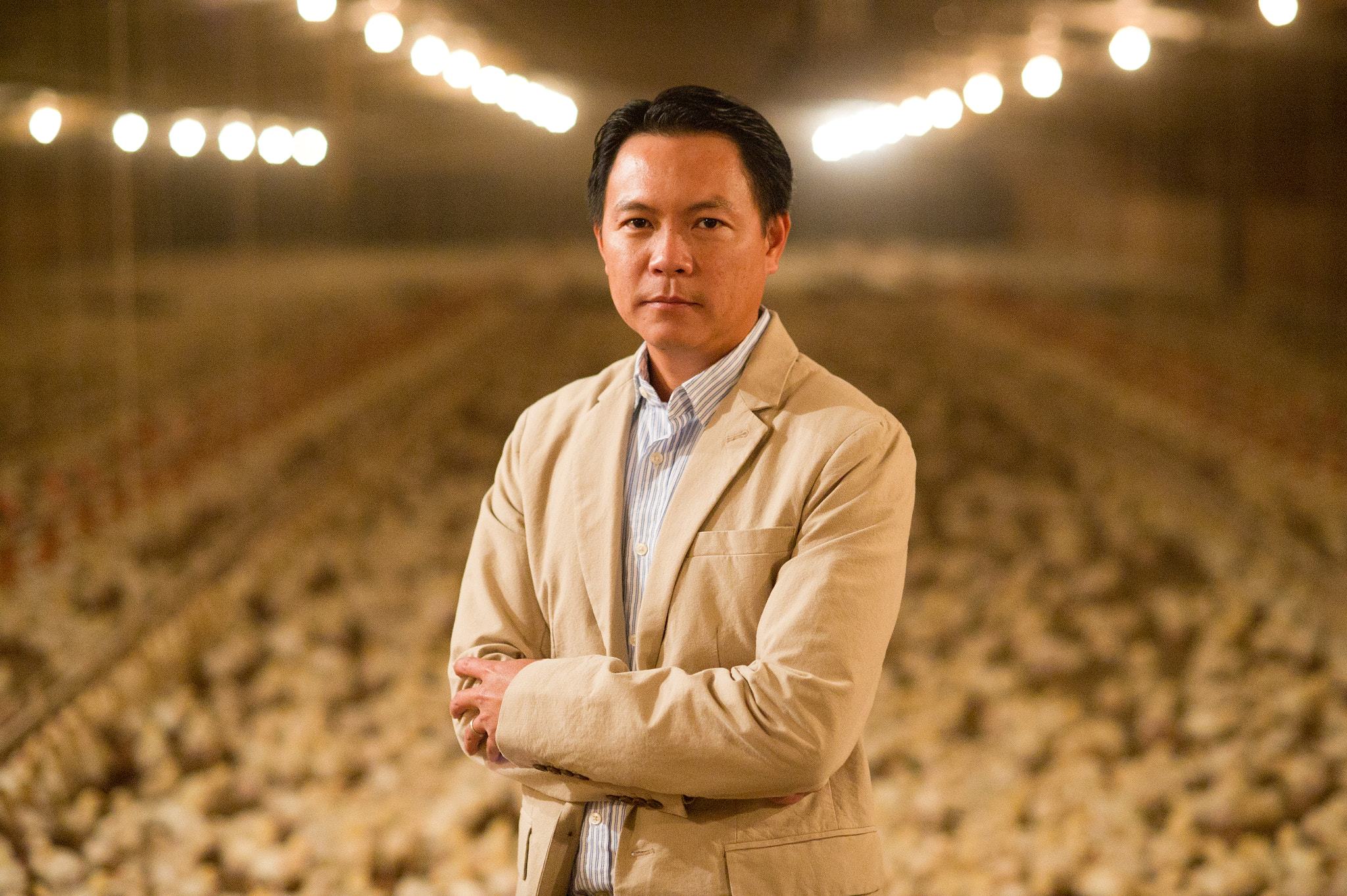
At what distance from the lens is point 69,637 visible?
358 cm

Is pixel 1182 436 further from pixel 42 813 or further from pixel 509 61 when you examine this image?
pixel 42 813

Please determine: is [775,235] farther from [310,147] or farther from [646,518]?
[310,147]

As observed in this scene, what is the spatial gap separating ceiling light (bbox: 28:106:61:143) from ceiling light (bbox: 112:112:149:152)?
22 cm

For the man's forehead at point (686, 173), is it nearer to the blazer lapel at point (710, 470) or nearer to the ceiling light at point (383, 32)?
the blazer lapel at point (710, 470)

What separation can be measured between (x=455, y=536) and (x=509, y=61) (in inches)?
90.4

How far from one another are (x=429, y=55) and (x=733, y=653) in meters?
4.65

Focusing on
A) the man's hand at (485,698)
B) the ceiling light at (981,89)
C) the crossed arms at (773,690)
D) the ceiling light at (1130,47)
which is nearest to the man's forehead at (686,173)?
the crossed arms at (773,690)

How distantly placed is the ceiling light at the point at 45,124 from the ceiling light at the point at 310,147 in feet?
5.69

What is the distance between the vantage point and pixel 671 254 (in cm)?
106

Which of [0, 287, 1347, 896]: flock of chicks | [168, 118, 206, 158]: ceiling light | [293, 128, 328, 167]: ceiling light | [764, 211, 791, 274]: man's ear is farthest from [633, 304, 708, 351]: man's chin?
[293, 128, 328, 167]: ceiling light

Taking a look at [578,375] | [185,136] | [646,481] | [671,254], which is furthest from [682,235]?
[578,375]

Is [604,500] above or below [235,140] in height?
below

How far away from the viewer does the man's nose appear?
1.06m

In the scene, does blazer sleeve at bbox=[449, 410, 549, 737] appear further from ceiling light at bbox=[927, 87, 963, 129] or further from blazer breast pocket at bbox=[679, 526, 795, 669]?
ceiling light at bbox=[927, 87, 963, 129]
